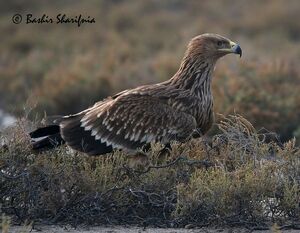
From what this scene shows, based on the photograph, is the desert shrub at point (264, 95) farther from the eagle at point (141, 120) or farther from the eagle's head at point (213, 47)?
the eagle at point (141, 120)

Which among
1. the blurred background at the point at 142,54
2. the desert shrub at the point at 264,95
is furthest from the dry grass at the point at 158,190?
the desert shrub at the point at 264,95

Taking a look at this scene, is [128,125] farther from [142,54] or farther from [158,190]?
[142,54]

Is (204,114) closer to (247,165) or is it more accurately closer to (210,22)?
(247,165)

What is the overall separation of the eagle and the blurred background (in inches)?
21.5

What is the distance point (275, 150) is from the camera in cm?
868

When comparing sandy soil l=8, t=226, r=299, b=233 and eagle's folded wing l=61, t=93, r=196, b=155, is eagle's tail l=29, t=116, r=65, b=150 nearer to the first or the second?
eagle's folded wing l=61, t=93, r=196, b=155

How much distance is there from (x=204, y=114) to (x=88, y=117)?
1.12 m

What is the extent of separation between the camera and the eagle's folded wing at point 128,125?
881 centimetres

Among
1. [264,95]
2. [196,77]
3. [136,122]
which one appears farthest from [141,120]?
[264,95]

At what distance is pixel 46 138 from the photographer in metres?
8.78

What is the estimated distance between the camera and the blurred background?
1442 cm

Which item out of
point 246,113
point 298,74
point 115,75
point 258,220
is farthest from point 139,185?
point 115,75

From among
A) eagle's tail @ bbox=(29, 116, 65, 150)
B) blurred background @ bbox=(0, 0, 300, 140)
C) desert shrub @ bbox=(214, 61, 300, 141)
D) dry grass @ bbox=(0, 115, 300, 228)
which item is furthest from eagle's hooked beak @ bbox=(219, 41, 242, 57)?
desert shrub @ bbox=(214, 61, 300, 141)

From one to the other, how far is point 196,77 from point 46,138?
5.28 ft
